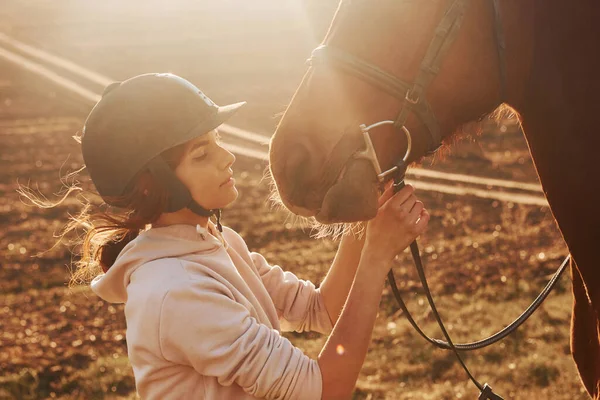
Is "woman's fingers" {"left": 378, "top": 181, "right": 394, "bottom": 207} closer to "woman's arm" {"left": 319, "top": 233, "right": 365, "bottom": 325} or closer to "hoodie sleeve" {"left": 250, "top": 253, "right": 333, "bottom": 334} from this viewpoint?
"woman's arm" {"left": 319, "top": 233, "right": 365, "bottom": 325}

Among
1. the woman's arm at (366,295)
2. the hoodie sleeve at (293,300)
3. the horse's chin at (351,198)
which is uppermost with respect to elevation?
the horse's chin at (351,198)

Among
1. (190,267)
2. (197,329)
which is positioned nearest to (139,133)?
(190,267)

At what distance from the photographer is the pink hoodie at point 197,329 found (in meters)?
2.20

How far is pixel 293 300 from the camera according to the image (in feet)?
9.85

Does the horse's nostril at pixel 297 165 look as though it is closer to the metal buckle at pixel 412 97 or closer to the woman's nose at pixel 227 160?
the woman's nose at pixel 227 160

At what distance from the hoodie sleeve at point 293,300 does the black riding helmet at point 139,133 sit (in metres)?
0.71

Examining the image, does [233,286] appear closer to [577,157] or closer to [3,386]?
[577,157]

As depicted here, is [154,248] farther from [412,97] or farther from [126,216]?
[412,97]

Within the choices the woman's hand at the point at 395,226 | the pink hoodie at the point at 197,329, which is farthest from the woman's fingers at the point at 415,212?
the pink hoodie at the point at 197,329

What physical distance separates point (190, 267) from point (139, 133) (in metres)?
0.46

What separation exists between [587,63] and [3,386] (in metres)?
5.25

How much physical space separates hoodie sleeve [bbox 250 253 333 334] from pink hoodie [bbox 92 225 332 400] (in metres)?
0.50

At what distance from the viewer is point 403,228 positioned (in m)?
2.41

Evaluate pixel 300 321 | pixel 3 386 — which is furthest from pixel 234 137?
pixel 300 321
